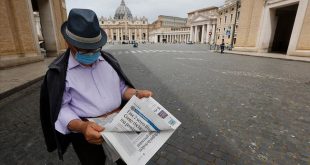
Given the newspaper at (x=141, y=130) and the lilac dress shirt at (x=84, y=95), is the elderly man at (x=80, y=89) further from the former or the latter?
the newspaper at (x=141, y=130)

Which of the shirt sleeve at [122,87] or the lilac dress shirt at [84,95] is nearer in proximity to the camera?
the lilac dress shirt at [84,95]

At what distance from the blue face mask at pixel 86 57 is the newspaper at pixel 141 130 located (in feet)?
1.65

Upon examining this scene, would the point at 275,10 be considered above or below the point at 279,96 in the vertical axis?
above

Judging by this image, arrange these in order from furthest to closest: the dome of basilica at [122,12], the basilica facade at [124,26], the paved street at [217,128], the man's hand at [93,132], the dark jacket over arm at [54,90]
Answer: the dome of basilica at [122,12]
the basilica facade at [124,26]
the paved street at [217,128]
the dark jacket over arm at [54,90]
the man's hand at [93,132]

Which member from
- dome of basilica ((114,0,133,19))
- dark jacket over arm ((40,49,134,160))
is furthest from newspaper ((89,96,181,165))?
dome of basilica ((114,0,133,19))

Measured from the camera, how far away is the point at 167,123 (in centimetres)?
129

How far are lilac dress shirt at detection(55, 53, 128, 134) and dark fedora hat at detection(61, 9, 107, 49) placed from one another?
220 mm

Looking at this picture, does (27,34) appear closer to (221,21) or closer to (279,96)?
(279,96)

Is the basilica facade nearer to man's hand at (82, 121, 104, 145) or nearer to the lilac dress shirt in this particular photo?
the lilac dress shirt

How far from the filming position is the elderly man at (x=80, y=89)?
1.28 m

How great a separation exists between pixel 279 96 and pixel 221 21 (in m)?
59.4

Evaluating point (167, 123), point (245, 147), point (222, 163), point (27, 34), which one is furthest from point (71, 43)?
point (27, 34)

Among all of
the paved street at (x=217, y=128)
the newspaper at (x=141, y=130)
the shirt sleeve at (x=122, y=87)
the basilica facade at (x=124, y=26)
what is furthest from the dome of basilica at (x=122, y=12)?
the newspaper at (x=141, y=130)

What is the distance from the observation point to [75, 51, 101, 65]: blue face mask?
1.40m
